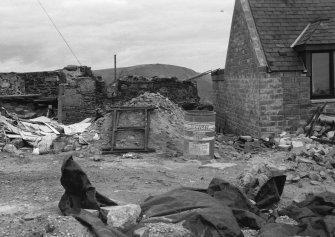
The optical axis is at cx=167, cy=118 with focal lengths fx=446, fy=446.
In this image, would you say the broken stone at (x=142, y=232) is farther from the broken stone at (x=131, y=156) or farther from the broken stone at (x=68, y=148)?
the broken stone at (x=68, y=148)

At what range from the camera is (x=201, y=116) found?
10.2 metres

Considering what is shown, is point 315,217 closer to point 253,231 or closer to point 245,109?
point 253,231

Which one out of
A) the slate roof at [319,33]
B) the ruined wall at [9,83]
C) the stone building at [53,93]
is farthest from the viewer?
the ruined wall at [9,83]

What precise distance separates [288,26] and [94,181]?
8.55 metres

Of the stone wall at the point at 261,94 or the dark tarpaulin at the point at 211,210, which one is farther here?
the stone wall at the point at 261,94

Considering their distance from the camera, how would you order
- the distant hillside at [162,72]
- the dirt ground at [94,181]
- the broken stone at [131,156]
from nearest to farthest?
1. the dirt ground at [94,181]
2. the broken stone at [131,156]
3. the distant hillside at [162,72]

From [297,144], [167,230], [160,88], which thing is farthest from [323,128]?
[167,230]

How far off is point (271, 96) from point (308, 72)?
4.37 ft

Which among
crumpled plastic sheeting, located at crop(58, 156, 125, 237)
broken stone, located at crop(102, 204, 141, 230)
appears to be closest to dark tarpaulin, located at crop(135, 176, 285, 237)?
broken stone, located at crop(102, 204, 141, 230)

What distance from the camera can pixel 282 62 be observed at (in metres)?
13.0

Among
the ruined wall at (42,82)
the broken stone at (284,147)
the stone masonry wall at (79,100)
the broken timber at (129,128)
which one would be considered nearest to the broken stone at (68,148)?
the broken timber at (129,128)

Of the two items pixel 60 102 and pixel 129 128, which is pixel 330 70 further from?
pixel 60 102

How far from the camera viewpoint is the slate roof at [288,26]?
13.0m

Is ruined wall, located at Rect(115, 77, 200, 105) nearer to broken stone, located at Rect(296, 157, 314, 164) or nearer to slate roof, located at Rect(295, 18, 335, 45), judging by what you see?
slate roof, located at Rect(295, 18, 335, 45)
